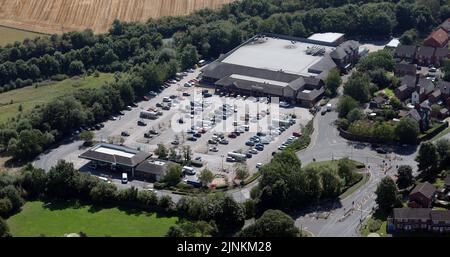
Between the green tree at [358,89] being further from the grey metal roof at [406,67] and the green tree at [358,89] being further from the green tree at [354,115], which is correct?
the grey metal roof at [406,67]

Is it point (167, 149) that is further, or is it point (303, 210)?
point (167, 149)

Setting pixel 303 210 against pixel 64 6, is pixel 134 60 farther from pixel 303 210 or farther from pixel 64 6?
pixel 303 210

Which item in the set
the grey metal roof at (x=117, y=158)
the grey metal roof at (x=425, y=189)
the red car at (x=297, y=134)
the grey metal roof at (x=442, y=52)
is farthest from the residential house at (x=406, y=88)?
the grey metal roof at (x=117, y=158)

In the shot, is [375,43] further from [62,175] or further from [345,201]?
[62,175]

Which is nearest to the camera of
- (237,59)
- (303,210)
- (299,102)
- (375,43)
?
(303,210)

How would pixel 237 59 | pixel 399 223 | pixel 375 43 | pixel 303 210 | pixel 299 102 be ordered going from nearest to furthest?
pixel 399 223 < pixel 303 210 < pixel 299 102 < pixel 237 59 < pixel 375 43

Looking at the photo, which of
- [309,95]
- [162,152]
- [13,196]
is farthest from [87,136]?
[309,95]

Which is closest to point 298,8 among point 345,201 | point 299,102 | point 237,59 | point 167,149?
point 237,59
